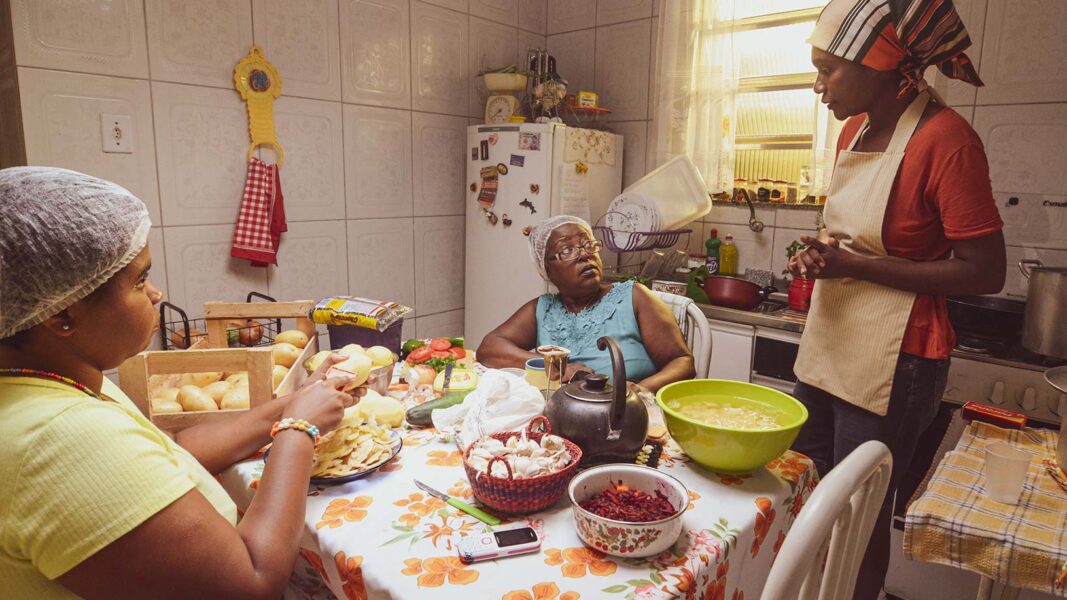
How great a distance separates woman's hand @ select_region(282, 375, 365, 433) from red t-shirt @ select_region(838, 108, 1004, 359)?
129cm

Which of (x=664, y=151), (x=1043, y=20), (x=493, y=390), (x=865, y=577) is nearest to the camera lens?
(x=493, y=390)

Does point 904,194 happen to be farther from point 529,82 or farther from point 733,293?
point 529,82

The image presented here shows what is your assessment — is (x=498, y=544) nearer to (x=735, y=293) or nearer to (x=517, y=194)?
(x=735, y=293)

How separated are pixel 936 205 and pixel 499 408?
3.59ft

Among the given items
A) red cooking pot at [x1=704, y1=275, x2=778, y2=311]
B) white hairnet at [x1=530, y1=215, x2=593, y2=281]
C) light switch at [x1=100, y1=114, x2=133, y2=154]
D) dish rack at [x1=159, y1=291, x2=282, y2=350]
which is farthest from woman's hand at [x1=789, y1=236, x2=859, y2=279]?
light switch at [x1=100, y1=114, x2=133, y2=154]

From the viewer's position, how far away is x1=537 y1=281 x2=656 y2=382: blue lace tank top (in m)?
1.97

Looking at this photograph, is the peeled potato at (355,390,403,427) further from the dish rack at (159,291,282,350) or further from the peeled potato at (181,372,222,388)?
the dish rack at (159,291,282,350)

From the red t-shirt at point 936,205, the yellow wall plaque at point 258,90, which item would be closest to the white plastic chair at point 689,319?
the red t-shirt at point 936,205

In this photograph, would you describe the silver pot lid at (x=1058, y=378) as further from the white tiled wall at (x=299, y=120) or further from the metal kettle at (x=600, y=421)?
the white tiled wall at (x=299, y=120)

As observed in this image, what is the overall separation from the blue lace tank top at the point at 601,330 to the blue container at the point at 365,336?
0.60 meters

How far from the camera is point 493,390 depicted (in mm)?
1280

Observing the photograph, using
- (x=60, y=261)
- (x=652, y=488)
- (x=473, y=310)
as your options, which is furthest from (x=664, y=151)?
(x=60, y=261)

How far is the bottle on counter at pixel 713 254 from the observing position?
3.12m

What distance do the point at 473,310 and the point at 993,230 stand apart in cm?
250
